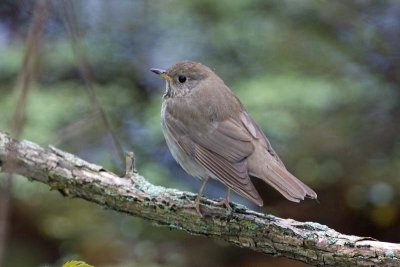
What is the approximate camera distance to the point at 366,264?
11.0ft

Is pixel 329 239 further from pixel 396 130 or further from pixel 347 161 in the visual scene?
pixel 396 130

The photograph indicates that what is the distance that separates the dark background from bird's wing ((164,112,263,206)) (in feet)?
4.52

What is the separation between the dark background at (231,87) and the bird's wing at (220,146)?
138 centimetres

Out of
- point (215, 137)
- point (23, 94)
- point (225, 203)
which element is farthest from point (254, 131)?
point (23, 94)

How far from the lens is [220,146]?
12.9 ft

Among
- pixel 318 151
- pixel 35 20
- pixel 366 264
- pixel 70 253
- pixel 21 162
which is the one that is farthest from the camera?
pixel 318 151

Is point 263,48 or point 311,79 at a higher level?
point 263,48

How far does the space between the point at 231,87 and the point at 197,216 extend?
8.89ft

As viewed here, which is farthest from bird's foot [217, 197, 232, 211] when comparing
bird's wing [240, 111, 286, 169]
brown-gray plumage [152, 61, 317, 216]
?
bird's wing [240, 111, 286, 169]

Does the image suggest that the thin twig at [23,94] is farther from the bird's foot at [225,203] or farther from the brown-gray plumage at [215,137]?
the bird's foot at [225,203]

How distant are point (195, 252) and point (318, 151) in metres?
1.56

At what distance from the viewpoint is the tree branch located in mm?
3414

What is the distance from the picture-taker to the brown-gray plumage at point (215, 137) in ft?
11.9

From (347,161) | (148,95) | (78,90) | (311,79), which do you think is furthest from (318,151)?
(78,90)
